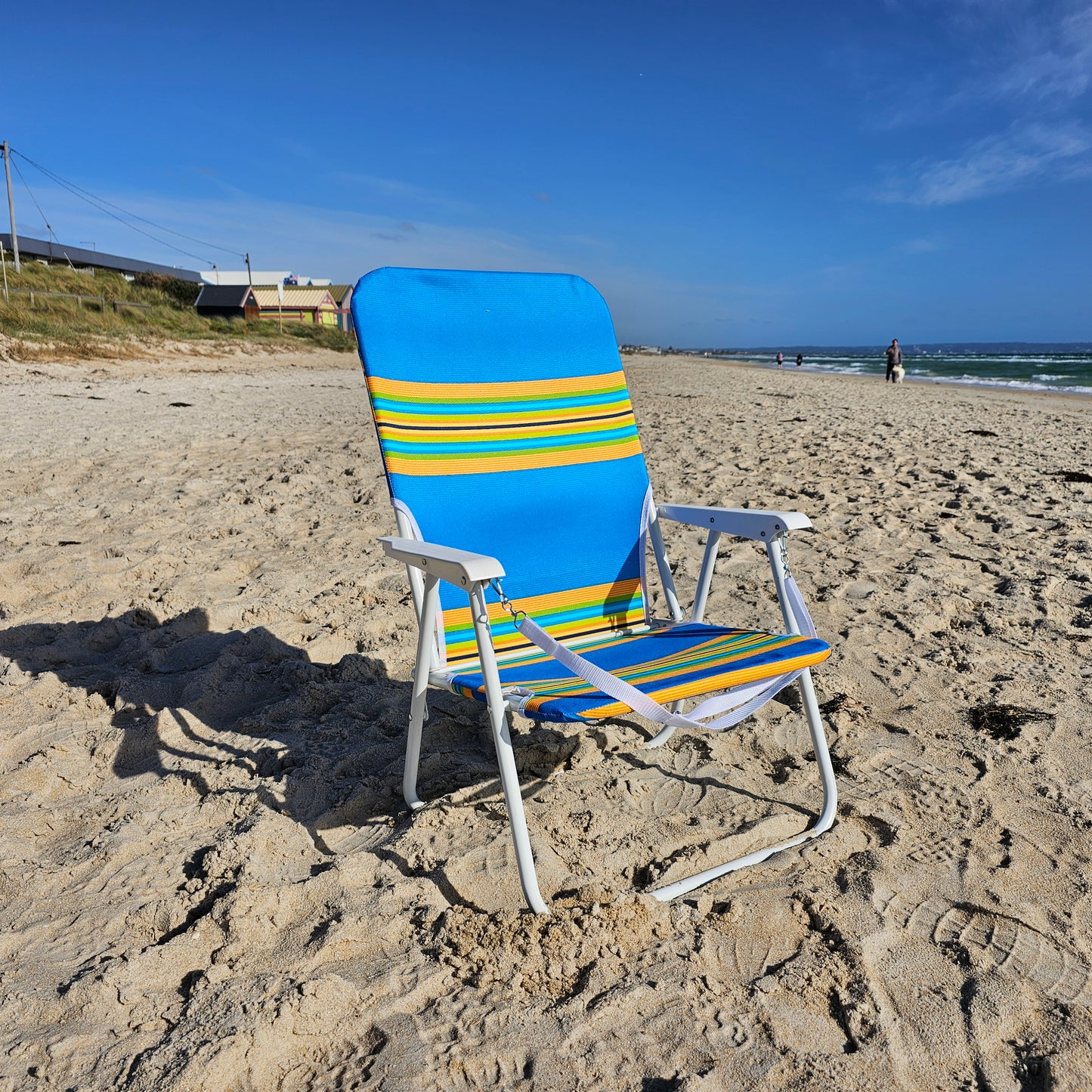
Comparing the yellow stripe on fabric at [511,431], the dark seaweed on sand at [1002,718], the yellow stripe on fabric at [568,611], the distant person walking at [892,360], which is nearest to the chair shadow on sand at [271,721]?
the yellow stripe on fabric at [568,611]

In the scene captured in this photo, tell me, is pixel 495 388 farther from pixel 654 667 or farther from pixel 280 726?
pixel 280 726

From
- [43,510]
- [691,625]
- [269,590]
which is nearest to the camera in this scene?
[691,625]

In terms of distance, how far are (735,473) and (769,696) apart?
448cm

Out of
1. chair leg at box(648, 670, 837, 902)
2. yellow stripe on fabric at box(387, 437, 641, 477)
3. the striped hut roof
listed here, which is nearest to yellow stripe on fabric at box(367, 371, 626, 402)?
yellow stripe on fabric at box(387, 437, 641, 477)

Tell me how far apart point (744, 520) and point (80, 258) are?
154 feet

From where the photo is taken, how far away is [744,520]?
7.36ft

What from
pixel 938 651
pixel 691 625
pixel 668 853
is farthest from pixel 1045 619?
pixel 668 853

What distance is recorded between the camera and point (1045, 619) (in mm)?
3340

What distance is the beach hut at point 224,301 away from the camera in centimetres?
3434

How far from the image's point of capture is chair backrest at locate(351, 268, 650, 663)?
2.35 m

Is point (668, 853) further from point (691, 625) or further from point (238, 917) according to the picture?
point (238, 917)

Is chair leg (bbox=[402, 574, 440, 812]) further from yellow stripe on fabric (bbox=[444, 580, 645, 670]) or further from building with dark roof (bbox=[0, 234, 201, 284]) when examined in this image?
building with dark roof (bbox=[0, 234, 201, 284])

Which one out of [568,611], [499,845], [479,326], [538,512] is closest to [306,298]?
[479,326]

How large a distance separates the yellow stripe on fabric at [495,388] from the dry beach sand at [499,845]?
39.8 inches
